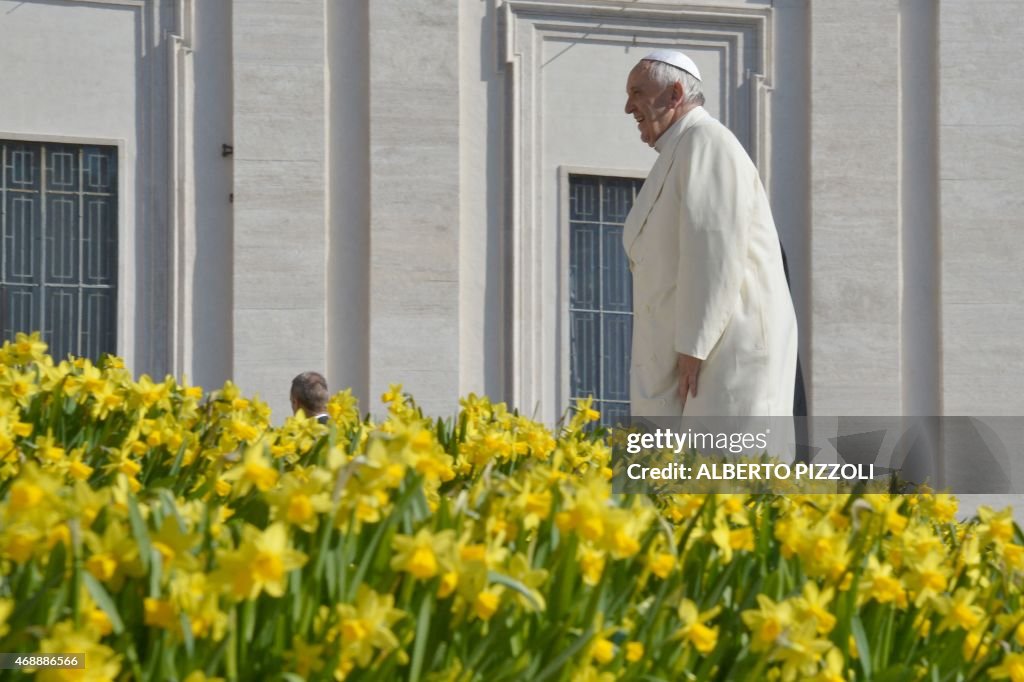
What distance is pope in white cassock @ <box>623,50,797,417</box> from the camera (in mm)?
5527

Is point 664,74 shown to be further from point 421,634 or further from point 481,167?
point 481,167

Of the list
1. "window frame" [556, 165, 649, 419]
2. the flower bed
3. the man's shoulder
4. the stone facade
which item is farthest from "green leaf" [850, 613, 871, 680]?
"window frame" [556, 165, 649, 419]

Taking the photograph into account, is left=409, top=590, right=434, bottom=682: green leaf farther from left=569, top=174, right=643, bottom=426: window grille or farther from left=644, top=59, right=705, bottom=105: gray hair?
left=569, top=174, right=643, bottom=426: window grille

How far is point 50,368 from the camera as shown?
4.34m

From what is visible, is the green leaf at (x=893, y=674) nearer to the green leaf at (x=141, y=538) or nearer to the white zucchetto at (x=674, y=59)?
the green leaf at (x=141, y=538)

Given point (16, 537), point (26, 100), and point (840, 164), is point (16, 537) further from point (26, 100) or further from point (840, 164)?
point (840, 164)

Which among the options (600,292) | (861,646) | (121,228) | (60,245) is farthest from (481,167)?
(861,646)

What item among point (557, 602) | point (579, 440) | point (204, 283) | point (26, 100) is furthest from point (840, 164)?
point (557, 602)

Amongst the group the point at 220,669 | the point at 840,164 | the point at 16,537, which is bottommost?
the point at 220,669

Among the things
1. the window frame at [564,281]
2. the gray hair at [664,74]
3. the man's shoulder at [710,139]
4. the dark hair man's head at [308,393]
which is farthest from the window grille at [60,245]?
the man's shoulder at [710,139]

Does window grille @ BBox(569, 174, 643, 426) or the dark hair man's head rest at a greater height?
window grille @ BBox(569, 174, 643, 426)

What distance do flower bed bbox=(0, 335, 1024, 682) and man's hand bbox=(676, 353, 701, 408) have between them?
232 cm

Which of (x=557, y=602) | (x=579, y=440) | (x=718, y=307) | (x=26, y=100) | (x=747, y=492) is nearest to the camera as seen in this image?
(x=557, y=602)

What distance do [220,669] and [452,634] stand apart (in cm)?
31
